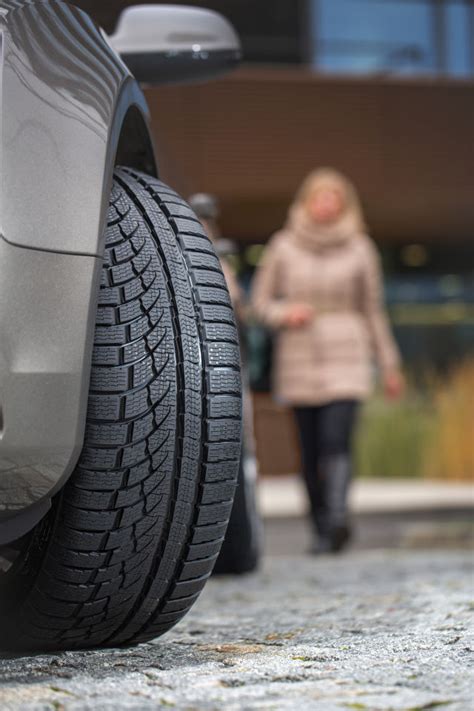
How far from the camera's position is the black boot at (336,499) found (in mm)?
6652

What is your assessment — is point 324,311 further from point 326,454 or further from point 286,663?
point 286,663

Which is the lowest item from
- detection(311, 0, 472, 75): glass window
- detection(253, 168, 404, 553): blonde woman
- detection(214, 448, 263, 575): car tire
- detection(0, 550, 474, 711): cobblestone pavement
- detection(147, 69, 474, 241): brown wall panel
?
detection(0, 550, 474, 711): cobblestone pavement

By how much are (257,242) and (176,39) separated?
625 inches

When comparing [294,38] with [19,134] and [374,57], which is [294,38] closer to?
[374,57]

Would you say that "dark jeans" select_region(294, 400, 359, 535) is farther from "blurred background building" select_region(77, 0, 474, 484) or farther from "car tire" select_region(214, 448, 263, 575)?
"blurred background building" select_region(77, 0, 474, 484)

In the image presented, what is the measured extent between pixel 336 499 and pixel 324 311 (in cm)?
92

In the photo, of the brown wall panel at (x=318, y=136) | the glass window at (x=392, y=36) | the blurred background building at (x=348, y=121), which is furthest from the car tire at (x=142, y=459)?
the brown wall panel at (x=318, y=136)

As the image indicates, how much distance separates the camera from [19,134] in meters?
2.28

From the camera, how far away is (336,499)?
669 centimetres

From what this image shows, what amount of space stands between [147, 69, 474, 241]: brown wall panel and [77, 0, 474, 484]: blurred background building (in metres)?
0.01

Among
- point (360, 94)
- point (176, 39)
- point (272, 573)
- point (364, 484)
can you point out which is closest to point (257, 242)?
point (360, 94)

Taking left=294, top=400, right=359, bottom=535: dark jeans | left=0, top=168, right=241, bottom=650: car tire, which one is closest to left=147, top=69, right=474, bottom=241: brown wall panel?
left=294, top=400, right=359, bottom=535: dark jeans

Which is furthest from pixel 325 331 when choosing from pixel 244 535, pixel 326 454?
pixel 244 535

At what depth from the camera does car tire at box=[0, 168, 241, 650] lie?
2.35m
